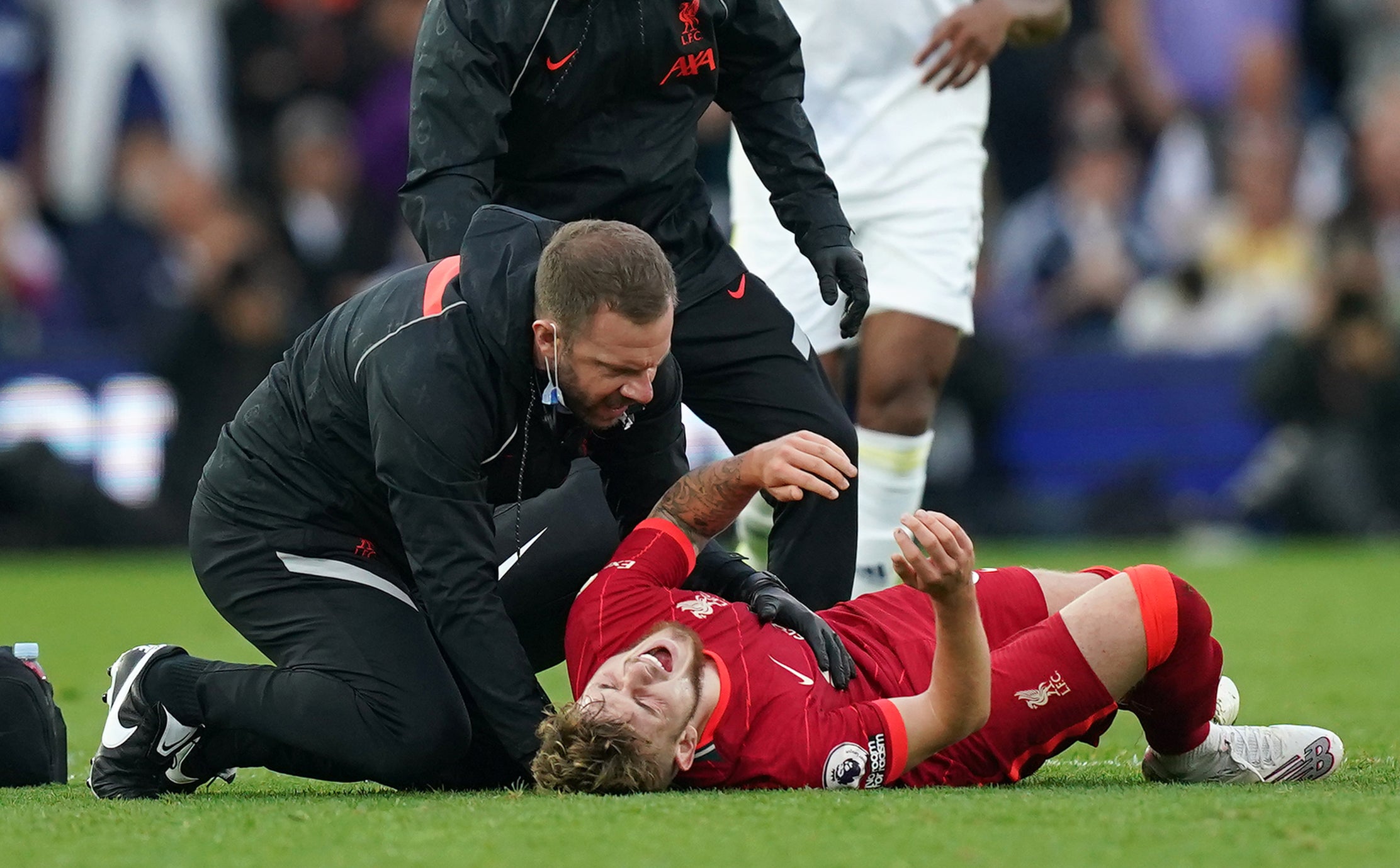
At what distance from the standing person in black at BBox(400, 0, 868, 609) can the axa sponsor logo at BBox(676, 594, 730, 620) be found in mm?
988

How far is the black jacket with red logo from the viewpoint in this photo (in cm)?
513

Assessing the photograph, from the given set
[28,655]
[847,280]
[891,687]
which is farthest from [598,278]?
[28,655]

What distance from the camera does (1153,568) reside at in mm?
4211

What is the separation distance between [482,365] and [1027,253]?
9955mm

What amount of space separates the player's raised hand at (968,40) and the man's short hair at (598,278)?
94.4 inches

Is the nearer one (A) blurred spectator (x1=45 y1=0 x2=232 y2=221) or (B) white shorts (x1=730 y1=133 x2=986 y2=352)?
(B) white shorts (x1=730 y1=133 x2=986 y2=352)

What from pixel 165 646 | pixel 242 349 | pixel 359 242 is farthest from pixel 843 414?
pixel 359 242

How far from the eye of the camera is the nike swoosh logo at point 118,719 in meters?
4.59

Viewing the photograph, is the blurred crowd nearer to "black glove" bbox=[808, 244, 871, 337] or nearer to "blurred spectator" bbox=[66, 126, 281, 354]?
"blurred spectator" bbox=[66, 126, 281, 354]

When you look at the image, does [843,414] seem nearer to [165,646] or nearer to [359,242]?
[165,646]

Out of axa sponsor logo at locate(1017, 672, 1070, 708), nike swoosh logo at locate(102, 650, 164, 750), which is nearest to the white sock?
axa sponsor logo at locate(1017, 672, 1070, 708)

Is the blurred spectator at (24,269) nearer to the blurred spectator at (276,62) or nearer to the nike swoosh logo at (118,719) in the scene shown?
the blurred spectator at (276,62)

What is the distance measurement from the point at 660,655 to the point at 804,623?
397 mm

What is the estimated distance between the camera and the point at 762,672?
14.3 feet
